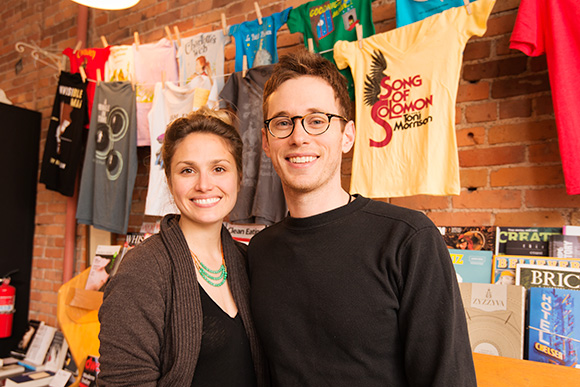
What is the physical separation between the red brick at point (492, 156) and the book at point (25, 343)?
3.57 metres

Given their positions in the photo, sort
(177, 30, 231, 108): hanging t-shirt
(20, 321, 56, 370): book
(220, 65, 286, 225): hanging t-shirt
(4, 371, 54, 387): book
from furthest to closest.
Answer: (20, 321, 56, 370): book, (4, 371, 54, 387): book, (177, 30, 231, 108): hanging t-shirt, (220, 65, 286, 225): hanging t-shirt

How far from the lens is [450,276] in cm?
93

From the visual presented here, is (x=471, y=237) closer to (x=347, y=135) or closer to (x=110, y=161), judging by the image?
(x=347, y=135)

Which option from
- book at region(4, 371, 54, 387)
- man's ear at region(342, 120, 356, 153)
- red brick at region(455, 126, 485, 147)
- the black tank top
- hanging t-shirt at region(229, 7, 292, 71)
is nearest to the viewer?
the black tank top

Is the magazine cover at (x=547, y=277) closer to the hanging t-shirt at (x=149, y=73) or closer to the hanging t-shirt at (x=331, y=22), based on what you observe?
the hanging t-shirt at (x=331, y=22)

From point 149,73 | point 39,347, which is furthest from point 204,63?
point 39,347

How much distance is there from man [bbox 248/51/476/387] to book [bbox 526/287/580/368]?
54 centimetres

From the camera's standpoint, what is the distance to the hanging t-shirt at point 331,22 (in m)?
1.96

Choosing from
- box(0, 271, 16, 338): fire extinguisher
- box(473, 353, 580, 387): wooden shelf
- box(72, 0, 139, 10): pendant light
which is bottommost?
box(0, 271, 16, 338): fire extinguisher

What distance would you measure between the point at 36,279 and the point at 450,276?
154 inches

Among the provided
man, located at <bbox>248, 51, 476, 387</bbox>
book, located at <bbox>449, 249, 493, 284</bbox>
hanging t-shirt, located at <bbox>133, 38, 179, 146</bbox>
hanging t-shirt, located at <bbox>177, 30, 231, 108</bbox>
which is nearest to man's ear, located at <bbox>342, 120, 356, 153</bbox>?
man, located at <bbox>248, 51, 476, 387</bbox>

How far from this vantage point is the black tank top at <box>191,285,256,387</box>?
109 cm

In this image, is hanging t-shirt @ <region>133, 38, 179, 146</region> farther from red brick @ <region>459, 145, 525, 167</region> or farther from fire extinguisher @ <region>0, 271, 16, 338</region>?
red brick @ <region>459, 145, 525, 167</region>

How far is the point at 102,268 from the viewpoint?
255cm
